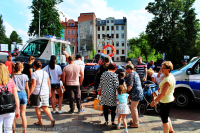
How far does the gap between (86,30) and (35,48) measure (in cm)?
5408

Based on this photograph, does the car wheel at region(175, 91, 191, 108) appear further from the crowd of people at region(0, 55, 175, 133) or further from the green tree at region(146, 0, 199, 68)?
the green tree at region(146, 0, 199, 68)

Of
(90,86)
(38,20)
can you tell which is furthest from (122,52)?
(90,86)

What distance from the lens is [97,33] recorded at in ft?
225

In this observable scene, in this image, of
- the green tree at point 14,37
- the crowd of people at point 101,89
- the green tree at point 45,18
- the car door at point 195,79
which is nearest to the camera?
the crowd of people at point 101,89

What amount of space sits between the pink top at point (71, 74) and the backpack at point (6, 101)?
2.73 metres

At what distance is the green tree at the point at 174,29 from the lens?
90.9ft

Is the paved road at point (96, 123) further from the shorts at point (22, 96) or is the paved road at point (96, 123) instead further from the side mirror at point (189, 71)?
the side mirror at point (189, 71)

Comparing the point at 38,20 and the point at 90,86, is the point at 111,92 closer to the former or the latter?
the point at 90,86

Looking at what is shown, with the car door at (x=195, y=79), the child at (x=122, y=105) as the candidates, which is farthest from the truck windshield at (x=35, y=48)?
the car door at (x=195, y=79)

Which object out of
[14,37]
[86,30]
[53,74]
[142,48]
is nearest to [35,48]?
[53,74]

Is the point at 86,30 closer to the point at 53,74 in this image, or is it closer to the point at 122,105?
the point at 53,74

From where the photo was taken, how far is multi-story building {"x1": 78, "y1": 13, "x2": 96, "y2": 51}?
6246 centimetres

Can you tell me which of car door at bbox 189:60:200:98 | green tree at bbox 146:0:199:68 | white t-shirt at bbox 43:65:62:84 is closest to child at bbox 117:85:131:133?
white t-shirt at bbox 43:65:62:84

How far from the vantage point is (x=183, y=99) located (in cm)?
708
